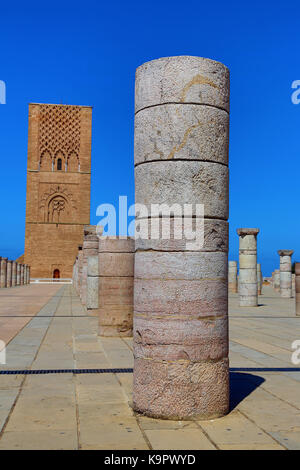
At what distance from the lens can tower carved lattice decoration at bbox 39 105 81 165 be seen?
50625 millimetres

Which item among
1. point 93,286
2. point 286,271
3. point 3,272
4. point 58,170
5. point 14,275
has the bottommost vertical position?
point 14,275

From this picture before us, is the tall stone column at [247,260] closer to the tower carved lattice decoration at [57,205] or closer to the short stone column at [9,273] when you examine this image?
the short stone column at [9,273]

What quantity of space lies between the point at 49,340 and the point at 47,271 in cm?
4125

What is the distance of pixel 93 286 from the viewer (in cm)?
1280

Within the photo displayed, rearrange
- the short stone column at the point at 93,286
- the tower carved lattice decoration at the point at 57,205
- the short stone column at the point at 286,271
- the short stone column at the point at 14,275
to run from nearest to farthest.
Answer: the short stone column at the point at 93,286
the short stone column at the point at 286,271
the short stone column at the point at 14,275
the tower carved lattice decoration at the point at 57,205

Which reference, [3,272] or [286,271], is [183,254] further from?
[3,272]

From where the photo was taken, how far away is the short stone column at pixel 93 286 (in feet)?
41.7

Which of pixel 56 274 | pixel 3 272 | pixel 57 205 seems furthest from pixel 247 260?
pixel 57 205

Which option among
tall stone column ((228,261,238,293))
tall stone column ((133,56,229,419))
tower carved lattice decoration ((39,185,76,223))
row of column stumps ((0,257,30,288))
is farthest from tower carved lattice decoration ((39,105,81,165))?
tall stone column ((133,56,229,419))

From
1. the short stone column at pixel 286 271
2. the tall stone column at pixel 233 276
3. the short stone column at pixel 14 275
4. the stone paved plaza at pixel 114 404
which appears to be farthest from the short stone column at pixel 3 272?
the stone paved plaza at pixel 114 404

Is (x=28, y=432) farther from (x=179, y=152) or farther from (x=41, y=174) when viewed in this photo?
(x=41, y=174)

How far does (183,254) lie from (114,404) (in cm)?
140

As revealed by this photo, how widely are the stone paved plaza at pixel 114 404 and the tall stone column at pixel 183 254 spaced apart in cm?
27
